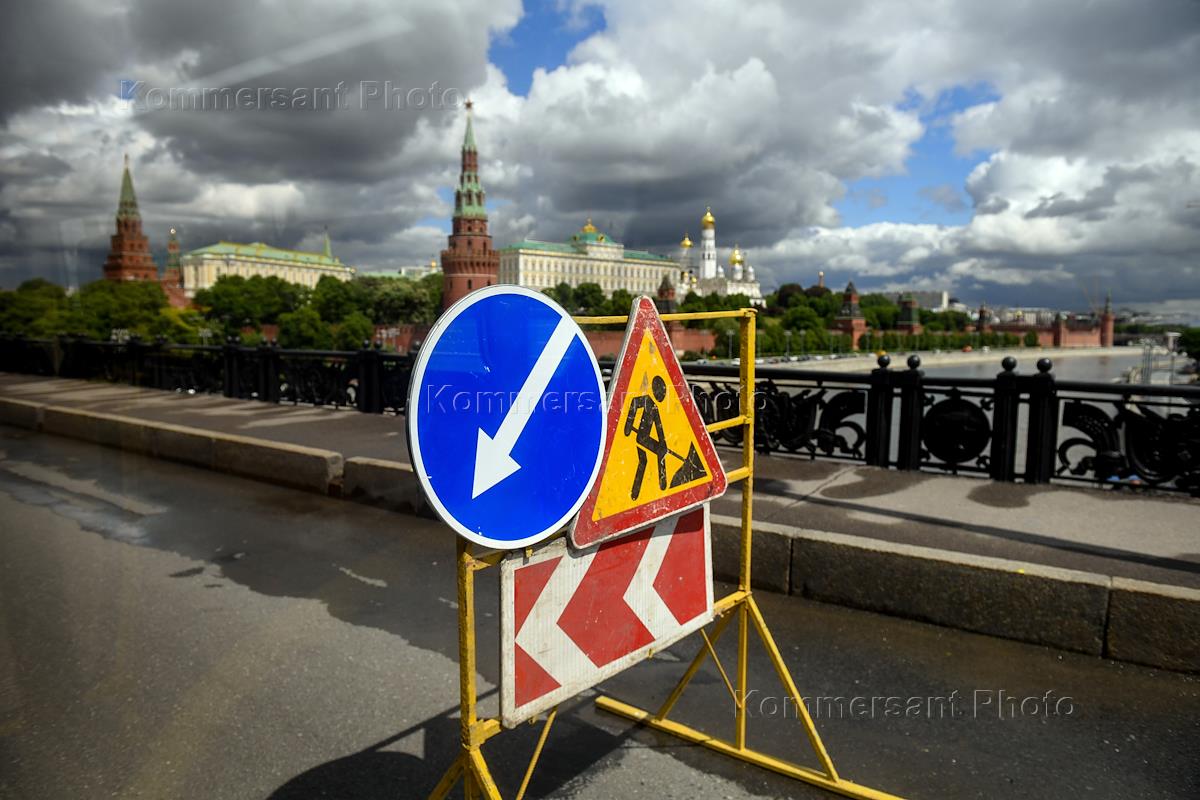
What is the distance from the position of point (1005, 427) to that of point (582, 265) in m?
140

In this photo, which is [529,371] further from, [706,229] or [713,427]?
[706,229]

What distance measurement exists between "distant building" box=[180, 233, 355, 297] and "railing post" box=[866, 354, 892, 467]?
164 metres

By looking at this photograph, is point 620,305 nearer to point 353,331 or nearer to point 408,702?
point 408,702

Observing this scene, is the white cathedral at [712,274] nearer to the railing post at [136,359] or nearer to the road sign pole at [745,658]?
the road sign pole at [745,658]

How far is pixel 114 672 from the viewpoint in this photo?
12.8 feet

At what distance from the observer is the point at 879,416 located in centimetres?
789

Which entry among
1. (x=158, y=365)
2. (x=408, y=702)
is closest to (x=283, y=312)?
(x=158, y=365)

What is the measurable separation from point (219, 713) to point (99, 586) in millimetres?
2448

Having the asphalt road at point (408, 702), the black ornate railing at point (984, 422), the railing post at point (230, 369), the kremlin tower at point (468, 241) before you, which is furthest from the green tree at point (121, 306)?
the asphalt road at point (408, 702)

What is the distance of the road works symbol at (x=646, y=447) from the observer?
2.54 m

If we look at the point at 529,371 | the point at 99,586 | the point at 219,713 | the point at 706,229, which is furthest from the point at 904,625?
the point at 706,229

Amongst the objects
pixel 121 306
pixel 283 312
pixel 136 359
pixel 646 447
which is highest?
pixel 283 312

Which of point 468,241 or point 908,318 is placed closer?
point 908,318

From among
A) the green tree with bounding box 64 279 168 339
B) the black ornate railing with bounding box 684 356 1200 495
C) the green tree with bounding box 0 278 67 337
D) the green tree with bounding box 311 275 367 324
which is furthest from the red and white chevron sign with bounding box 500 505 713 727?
the green tree with bounding box 311 275 367 324
